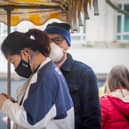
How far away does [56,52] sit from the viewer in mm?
2117

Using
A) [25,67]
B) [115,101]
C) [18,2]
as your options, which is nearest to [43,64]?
[25,67]

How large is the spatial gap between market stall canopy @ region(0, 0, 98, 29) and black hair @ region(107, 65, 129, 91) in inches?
30.7

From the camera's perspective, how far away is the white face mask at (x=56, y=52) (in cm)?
209

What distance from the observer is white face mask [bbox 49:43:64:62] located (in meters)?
2.09

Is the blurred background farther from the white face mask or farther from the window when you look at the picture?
the white face mask

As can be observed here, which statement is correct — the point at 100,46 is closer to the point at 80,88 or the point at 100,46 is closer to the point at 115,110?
the point at 115,110

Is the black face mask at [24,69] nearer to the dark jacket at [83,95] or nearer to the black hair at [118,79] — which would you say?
the dark jacket at [83,95]

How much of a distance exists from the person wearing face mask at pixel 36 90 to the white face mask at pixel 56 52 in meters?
0.27

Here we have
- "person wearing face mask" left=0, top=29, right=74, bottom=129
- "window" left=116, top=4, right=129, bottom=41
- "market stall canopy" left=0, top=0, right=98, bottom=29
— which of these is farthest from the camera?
"window" left=116, top=4, right=129, bottom=41

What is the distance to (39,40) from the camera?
179 centimetres

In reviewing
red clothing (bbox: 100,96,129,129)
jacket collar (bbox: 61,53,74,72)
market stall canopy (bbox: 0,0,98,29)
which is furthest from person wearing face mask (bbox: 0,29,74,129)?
red clothing (bbox: 100,96,129,129)

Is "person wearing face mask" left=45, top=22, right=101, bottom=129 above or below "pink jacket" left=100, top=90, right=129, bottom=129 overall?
above

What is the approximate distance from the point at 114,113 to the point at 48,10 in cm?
94

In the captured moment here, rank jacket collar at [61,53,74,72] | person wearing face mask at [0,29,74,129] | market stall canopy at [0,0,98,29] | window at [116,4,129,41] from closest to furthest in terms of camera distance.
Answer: person wearing face mask at [0,29,74,129] → market stall canopy at [0,0,98,29] → jacket collar at [61,53,74,72] → window at [116,4,129,41]
